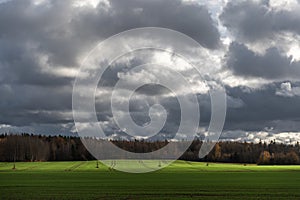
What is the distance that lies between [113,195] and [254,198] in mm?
17000

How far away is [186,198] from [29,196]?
19287mm

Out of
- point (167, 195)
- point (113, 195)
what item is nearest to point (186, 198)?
point (167, 195)

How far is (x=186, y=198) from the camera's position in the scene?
57.2 metres

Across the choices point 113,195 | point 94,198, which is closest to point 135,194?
point 113,195

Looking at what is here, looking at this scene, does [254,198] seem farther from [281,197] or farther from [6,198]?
[6,198]

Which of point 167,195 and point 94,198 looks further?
point 167,195

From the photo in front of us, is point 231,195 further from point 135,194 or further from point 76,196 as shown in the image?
point 76,196

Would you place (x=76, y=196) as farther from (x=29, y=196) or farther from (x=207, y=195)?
(x=207, y=195)

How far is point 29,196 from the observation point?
60.8 metres

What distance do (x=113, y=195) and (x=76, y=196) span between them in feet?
15.0

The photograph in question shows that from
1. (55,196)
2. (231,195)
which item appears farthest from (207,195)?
(55,196)

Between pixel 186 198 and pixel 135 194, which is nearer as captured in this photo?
pixel 186 198

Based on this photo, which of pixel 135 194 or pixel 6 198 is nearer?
pixel 6 198

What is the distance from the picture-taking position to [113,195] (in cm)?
6122
